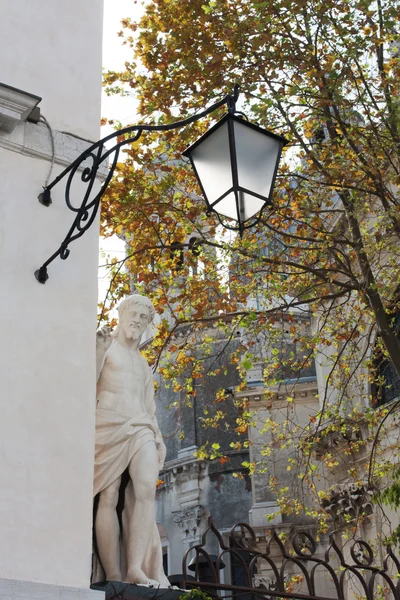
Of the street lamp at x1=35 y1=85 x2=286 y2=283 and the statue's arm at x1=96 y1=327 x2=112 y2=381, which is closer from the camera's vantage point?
the street lamp at x1=35 y1=85 x2=286 y2=283

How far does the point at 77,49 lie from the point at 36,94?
63 cm

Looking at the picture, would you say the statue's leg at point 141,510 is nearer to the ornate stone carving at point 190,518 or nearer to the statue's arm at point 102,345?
the statue's arm at point 102,345

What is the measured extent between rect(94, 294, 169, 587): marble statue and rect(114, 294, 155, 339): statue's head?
0.61ft

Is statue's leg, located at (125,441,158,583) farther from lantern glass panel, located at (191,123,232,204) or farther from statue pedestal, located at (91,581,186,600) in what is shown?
lantern glass panel, located at (191,123,232,204)

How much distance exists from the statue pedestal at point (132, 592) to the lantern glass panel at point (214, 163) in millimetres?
2766

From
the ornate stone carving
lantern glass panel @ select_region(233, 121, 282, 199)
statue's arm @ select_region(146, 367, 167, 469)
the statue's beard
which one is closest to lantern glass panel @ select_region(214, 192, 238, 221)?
lantern glass panel @ select_region(233, 121, 282, 199)

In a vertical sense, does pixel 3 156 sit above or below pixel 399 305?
below

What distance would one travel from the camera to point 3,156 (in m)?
6.91

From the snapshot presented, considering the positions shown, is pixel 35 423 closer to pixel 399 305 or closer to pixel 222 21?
pixel 399 305

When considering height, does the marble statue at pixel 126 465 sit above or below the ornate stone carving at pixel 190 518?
below

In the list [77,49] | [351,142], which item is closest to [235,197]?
[77,49]

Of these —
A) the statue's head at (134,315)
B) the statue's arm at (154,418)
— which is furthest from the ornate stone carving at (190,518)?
the statue's head at (134,315)

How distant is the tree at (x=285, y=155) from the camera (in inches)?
508

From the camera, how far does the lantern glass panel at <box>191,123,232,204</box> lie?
244 inches
